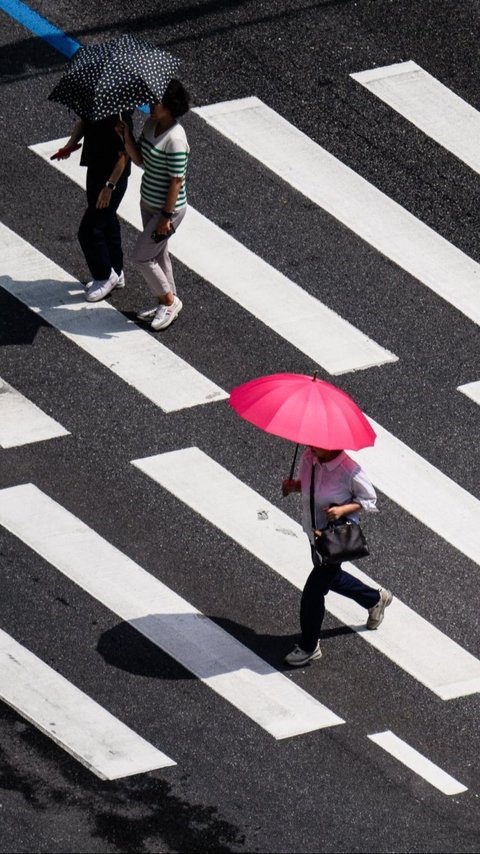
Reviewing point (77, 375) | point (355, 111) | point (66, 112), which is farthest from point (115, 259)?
point (355, 111)

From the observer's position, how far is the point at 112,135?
11852 millimetres

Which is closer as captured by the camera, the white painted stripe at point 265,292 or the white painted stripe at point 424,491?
the white painted stripe at point 424,491

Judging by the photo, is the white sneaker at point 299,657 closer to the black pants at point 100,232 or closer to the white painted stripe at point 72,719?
the white painted stripe at point 72,719

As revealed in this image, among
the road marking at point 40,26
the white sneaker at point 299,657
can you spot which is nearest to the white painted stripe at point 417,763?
the white sneaker at point 299,657

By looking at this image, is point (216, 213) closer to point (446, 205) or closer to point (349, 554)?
point (446, 205)

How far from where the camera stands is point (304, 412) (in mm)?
9250

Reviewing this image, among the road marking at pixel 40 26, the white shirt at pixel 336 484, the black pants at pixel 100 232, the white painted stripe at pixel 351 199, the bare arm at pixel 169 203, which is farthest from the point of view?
the road marking at pixel 40 26

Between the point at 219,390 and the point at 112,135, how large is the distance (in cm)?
195

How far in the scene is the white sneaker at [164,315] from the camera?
12.4m

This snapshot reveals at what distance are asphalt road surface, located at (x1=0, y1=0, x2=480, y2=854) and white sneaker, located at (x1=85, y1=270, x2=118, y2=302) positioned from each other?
0.14 m

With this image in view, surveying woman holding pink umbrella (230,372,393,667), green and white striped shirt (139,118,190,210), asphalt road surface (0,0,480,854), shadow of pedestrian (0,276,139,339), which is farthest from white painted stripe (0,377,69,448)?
woman holding pink umbrella (230,372,393,667)

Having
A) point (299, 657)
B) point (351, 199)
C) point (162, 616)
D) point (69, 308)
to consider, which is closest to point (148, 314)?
point (69, 308)

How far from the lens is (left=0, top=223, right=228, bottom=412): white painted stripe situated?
39.3ft

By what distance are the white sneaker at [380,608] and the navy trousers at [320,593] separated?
91mm
